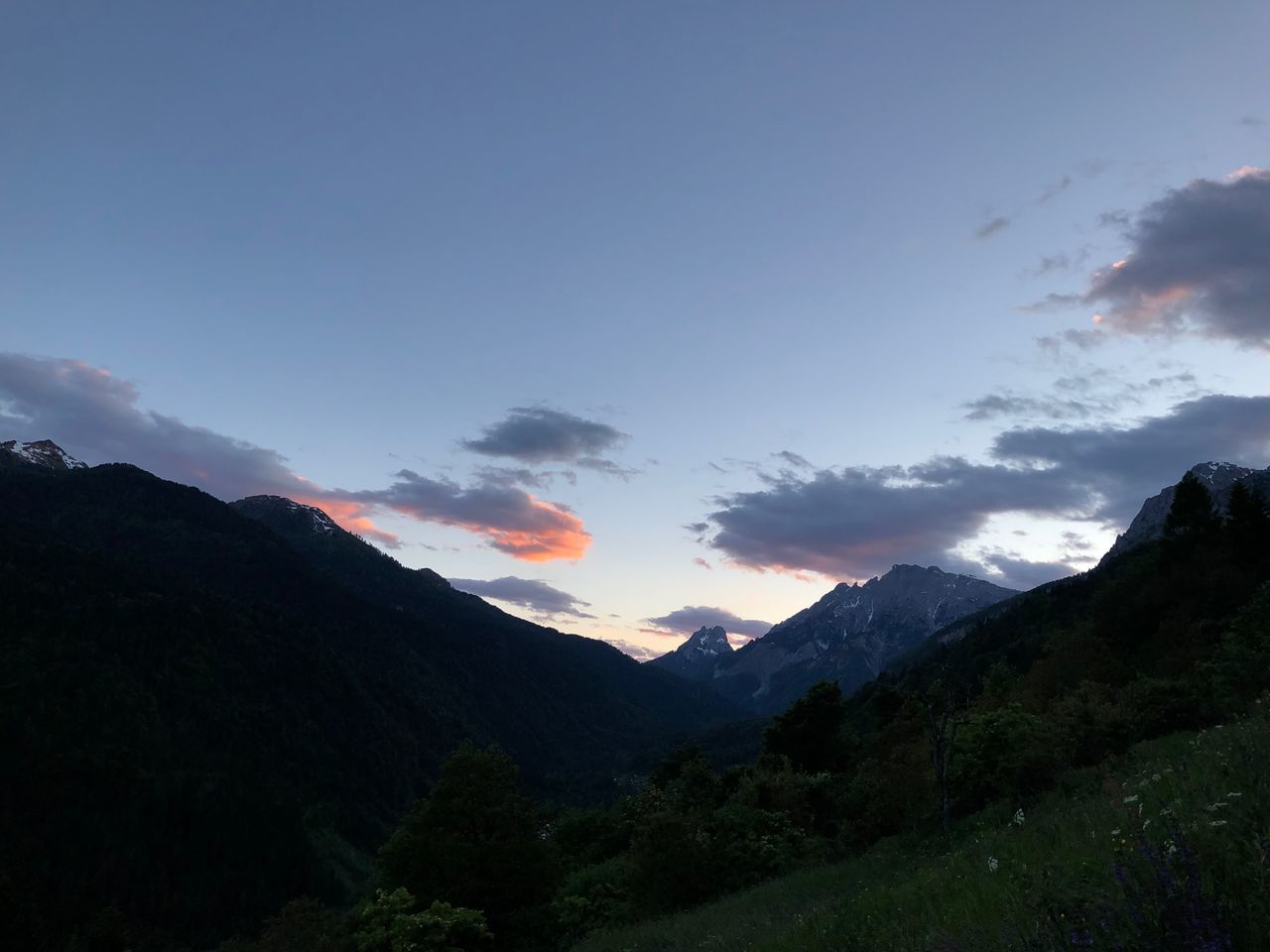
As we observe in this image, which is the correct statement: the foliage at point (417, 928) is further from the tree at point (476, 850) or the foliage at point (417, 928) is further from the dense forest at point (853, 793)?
the tree at point (476, 850)

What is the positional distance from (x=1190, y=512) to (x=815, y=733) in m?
31.3

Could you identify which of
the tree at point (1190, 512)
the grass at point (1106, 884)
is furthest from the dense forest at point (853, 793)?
the tree at point (1190, 512)

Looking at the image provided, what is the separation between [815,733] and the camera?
170 feet

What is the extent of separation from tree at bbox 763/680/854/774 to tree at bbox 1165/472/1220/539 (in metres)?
26.8

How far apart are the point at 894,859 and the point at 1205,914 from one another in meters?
15.1

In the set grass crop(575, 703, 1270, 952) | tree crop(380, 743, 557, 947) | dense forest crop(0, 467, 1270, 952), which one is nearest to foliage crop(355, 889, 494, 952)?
dense forest crop(0, 467, 1270, 952)

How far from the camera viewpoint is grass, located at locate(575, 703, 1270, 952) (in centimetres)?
424

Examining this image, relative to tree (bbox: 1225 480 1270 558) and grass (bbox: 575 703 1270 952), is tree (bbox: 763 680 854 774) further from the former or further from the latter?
grass (bbox: 575 703 1270 952)

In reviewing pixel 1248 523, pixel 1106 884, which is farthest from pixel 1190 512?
pixel 1106 884

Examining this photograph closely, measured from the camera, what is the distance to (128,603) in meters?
198

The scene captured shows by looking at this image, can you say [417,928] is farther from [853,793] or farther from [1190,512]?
[1190,512]

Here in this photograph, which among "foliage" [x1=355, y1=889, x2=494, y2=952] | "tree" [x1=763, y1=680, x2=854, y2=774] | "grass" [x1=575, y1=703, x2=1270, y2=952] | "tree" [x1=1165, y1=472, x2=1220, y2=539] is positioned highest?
"tree" [x1=1165, y1=472, x2=1220, y2=539]

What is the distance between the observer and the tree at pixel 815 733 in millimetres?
51000

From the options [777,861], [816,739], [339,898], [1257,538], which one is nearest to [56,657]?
[339,898]
